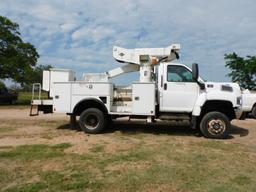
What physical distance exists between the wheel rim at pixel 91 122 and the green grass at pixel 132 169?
2010 millimetres

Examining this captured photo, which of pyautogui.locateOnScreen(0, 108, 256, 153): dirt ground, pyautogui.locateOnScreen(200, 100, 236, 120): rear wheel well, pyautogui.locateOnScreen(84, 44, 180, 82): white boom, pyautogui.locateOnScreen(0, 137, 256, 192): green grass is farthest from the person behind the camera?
pyautogui.locateOnScreen(84, 44, 180, 82): white boom

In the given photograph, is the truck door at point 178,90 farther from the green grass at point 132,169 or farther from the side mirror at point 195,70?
the green grass at point 132,169

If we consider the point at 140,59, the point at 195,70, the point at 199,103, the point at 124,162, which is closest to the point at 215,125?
the point at 199,103

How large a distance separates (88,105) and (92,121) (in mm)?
563

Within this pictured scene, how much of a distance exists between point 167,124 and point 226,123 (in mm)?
3627

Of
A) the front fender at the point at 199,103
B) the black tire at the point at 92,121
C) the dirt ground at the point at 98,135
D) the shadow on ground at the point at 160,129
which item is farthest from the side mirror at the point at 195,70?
the black tire at the point at 92,121

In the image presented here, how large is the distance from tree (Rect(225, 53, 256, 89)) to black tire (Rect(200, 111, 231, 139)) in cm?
2410

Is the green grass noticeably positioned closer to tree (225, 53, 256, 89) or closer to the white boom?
the white boom

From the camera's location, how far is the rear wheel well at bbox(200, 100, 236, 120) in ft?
29.8

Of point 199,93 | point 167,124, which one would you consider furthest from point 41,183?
point 167,124

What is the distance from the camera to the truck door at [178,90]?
29.9ft

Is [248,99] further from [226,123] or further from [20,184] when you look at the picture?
[20,184]

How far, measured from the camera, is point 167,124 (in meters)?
12.1

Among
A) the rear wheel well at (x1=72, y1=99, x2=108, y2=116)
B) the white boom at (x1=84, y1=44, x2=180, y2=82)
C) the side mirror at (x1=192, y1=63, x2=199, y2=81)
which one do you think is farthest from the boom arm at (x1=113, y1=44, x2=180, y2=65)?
the rear wheel well at (x1=72, y1=99, x2=108, y2=116)
